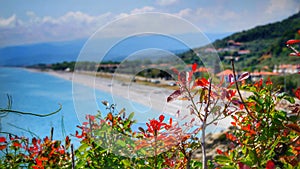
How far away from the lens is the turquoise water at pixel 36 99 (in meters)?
4.38

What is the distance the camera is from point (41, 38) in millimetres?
13664

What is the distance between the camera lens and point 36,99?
24.5 feet

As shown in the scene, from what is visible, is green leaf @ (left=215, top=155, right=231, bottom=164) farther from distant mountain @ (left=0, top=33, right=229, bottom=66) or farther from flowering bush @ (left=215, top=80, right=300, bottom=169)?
distant mountain @ (left=0, top=33, right=229, bottom=66)

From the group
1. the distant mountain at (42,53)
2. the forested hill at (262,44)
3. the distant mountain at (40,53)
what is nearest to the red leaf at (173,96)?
the distant mountain at (42,53)

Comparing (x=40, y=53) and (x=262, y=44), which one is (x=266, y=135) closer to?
(x=40, y=53)

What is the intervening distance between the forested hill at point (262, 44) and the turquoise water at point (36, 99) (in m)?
6.15

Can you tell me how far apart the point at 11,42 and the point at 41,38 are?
158cm

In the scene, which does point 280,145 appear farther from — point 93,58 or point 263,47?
point 263,47

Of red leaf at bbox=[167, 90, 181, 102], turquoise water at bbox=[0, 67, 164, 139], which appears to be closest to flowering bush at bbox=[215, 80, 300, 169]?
red leaf at bbox=[167, 90, 181, 102]

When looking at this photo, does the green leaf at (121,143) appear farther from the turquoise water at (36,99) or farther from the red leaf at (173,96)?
the turquoise water at (36,99)

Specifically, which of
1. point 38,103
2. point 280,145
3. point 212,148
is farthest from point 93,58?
point 38,103

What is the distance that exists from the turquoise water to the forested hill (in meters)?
6.15

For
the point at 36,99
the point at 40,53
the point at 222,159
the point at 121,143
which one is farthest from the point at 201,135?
the point at 40,53

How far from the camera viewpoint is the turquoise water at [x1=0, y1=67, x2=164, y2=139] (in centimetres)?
438
